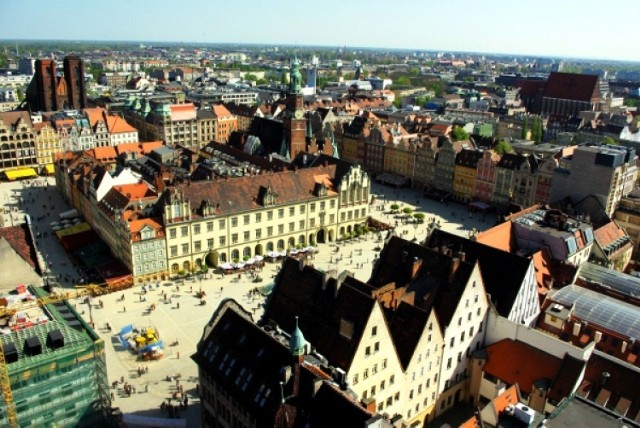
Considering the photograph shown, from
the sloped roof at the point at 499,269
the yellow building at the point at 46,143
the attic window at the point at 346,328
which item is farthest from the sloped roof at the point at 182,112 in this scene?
the attic window at the point at 346,328

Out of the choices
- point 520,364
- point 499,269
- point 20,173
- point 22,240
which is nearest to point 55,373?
point 22,240

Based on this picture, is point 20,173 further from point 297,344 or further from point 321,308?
point 297,344

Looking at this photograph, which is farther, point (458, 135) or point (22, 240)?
point (458, 135)

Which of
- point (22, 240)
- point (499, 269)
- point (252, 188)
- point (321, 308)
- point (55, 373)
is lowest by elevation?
point (55, 373)

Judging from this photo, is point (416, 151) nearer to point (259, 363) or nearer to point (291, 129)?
point (291, 129)

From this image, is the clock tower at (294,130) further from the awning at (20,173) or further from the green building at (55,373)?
the green building at (55,373)

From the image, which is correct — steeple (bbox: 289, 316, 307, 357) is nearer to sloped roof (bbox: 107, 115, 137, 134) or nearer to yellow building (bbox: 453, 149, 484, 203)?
yellow building (bbox: 453, 149, 484, 203)
